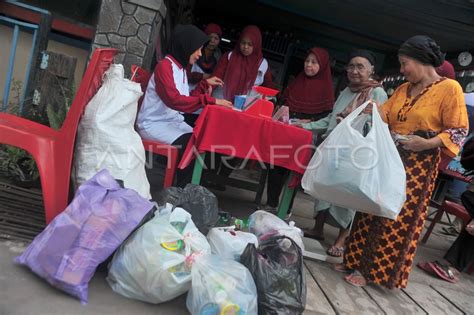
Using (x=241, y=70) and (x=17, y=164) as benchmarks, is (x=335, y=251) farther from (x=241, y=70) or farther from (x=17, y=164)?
(x=17, y=164)

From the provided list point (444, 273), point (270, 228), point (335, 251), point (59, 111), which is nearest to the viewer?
point (270, 228)

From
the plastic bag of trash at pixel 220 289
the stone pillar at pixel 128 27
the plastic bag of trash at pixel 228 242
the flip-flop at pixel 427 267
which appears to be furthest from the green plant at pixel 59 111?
the flip-flop at pixel 427 267

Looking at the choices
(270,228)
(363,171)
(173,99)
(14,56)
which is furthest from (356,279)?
(14,56)

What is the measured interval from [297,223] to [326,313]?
66.6 inches

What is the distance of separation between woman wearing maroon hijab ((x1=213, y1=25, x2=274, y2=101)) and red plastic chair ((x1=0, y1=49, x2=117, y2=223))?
83.2 inches

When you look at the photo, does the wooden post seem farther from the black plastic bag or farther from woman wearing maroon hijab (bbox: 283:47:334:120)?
the black plastic bag

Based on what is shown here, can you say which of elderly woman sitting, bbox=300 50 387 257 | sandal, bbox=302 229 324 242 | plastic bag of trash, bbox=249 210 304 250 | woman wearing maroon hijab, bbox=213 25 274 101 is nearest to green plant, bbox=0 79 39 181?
plastic bag of trash, bbox=249 210 304 250

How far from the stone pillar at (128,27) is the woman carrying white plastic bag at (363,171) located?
2.35 m

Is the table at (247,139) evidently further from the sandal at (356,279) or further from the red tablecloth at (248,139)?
the sandal at (356,279)

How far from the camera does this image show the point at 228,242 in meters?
2.16

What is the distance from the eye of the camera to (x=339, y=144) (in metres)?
2.36

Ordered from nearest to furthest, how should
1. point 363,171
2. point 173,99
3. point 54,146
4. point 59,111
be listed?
point 54,146
point 363,171
point 173,99
point 59,111

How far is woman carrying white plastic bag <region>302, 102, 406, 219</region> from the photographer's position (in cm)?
224

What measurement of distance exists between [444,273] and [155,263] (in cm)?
280
